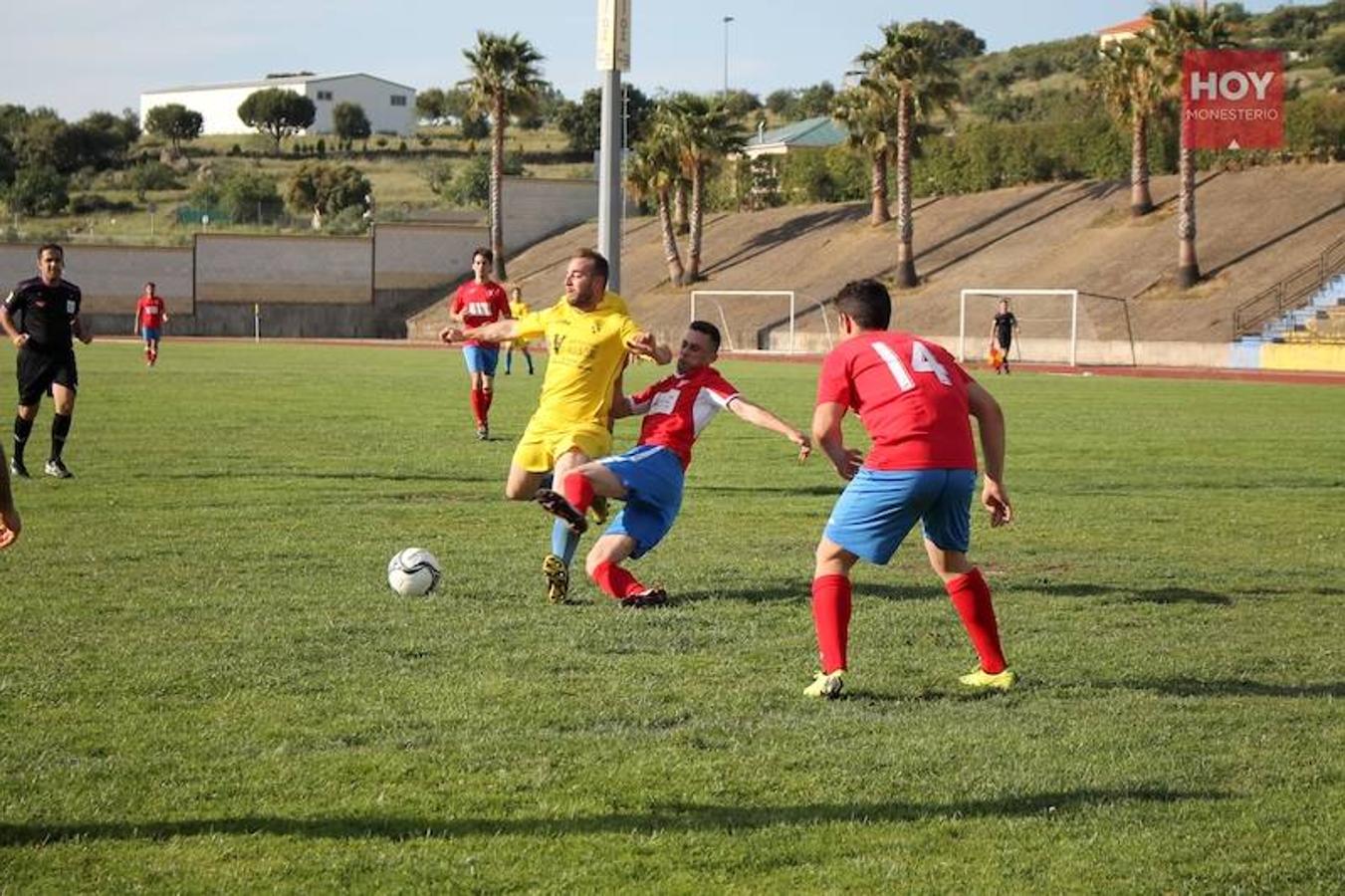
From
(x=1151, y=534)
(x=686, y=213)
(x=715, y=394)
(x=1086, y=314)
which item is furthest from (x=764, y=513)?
(x=686, y=213)

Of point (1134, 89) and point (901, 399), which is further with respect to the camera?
point (1134, 89)

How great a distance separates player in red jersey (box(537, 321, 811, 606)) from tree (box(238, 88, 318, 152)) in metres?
151

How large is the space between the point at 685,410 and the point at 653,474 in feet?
1.47

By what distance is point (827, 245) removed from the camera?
75.4m

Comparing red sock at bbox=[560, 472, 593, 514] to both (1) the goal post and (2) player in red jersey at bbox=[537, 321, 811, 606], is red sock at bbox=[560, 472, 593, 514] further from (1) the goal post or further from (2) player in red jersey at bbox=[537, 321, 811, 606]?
(1) the goal post

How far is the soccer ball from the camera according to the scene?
10.0m

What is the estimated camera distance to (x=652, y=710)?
7.38 meters

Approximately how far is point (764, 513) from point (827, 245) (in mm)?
61583

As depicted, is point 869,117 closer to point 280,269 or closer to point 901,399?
point 280,269

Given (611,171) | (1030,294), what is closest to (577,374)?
(611,171)

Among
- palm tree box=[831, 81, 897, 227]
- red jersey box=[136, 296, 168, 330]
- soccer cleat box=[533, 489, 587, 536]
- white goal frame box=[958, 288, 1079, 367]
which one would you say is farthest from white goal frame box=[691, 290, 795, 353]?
soccer cleat box=[533, 489, 587, 536]

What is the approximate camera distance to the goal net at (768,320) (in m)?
62.9

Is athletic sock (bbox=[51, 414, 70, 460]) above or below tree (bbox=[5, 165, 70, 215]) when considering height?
below

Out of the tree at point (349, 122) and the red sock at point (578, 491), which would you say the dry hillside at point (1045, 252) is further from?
the tree at point (349, 122)
